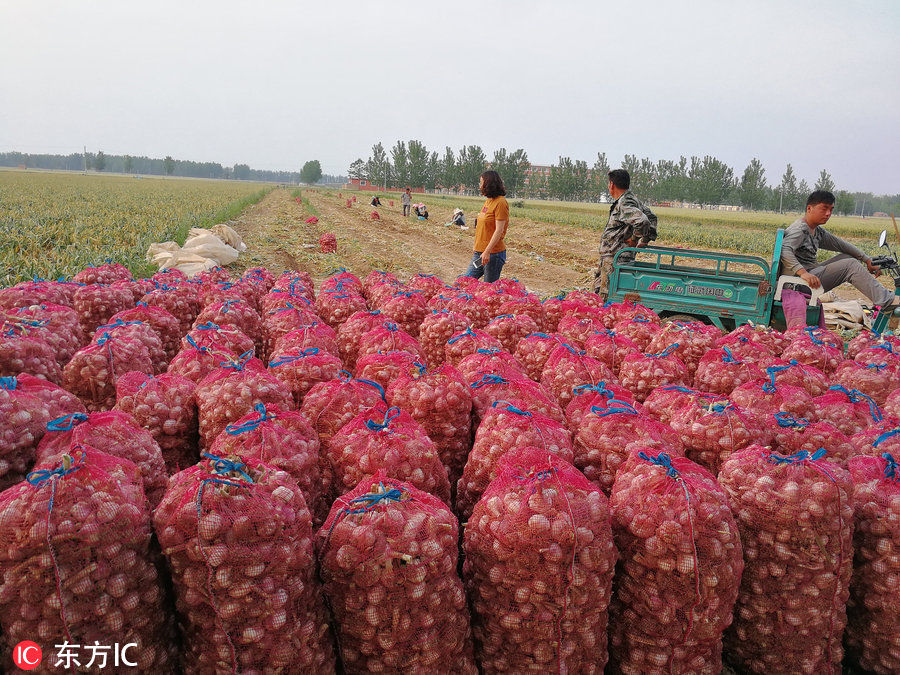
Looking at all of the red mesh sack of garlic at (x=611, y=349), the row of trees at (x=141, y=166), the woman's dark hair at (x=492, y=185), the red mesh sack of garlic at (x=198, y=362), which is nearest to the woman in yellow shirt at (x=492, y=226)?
the woman's dark hair at (x=492, y=185)

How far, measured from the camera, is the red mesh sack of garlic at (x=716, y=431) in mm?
2988

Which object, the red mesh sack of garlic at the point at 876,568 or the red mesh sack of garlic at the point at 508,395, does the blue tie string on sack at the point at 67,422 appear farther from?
the red mesh sack of garlic at the point at 876,568

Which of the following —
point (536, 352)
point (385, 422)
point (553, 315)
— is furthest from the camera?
point (553, 315)

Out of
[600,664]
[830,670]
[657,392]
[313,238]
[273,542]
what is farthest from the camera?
[313,238]

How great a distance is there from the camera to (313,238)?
834 inches

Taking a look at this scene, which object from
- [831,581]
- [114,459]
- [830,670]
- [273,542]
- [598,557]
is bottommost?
[830,670]

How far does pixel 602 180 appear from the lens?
95125 millimetres

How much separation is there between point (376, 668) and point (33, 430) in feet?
6.16

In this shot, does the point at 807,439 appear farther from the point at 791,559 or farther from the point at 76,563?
the point at 76,563

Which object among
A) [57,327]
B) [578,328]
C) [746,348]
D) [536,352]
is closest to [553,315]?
[578,328]

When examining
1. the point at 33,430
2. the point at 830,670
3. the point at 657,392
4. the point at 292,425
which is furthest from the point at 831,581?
the point at 33,430

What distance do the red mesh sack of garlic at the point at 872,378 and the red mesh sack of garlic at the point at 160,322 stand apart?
18.4 ft

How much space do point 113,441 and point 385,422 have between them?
1214 mm

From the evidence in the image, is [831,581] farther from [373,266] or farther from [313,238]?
[313,238]
